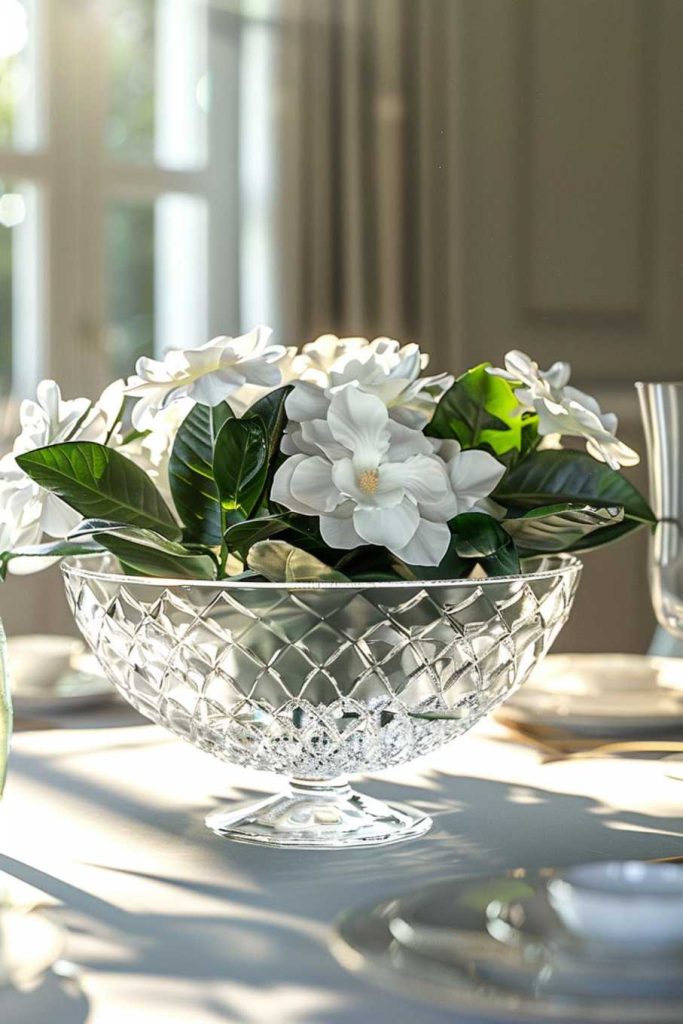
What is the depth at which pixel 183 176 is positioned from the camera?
354 centimetres

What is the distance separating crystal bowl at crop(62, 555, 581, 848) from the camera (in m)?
0.68

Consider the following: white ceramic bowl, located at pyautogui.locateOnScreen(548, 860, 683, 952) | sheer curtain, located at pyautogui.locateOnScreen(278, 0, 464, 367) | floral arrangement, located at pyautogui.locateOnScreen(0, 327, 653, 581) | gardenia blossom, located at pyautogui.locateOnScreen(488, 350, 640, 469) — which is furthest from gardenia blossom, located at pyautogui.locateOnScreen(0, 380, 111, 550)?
sheer curtain, located at pyautogui.locateOnScreen(278, 0, 464, 367)

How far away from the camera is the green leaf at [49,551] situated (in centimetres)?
72

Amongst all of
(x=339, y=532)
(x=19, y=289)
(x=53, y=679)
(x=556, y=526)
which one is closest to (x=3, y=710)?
(x=339, y=532)

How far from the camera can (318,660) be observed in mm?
676

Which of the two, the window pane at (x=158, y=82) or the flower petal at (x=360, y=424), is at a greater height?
the window pane at (x=158, y=82)

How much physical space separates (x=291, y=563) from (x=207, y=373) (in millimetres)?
100

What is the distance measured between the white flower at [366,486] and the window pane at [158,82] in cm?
284

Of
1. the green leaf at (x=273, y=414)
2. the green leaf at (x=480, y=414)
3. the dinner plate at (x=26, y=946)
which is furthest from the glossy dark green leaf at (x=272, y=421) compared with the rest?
the dinner plate at (x=26, y=946)

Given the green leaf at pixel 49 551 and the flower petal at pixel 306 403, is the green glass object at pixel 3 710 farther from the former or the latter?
the flower petal at pixel 306 403

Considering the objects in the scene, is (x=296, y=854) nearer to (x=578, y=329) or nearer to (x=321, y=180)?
(x=321, y=180)

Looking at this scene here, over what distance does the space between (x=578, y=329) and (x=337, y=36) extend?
1004 mm

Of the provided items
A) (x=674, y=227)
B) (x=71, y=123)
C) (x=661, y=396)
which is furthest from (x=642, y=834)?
(x=674, y=227)

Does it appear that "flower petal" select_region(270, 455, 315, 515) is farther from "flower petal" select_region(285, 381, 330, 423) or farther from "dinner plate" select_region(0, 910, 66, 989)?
Result: "dinner plate" select_region(0, 910, 66, 989)
